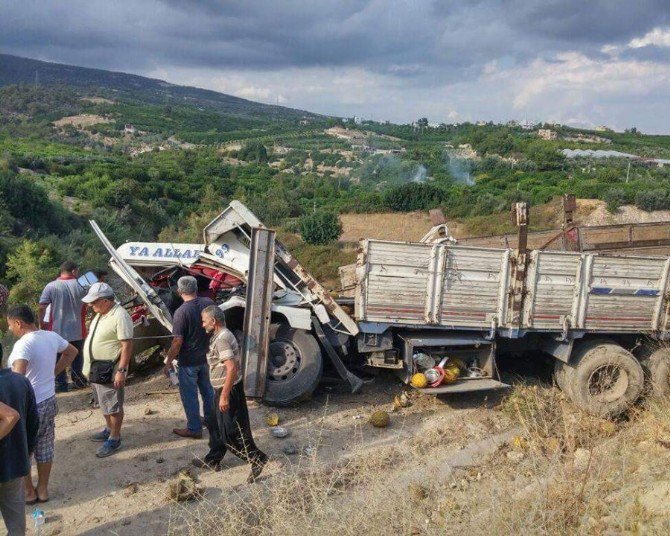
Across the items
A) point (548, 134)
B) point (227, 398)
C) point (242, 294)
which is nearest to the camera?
point (227, 398)

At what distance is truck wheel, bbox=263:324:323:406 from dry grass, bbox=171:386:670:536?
1.13m

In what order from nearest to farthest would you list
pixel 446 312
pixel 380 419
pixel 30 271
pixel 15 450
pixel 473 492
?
pixel 15 450 < pixel 473 492 < pixel 380 419 < pixel 446 312 < pixel 30 271

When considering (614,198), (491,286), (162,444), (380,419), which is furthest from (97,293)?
(614,198)

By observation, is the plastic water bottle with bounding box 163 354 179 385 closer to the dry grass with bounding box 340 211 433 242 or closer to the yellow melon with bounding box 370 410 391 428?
the yellow melon with bounding box 370 410 391 428

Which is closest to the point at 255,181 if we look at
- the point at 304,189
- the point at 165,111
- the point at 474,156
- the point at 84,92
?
the point at 304,189

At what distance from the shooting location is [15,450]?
10.9ft

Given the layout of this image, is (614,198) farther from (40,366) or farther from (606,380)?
(40,366)

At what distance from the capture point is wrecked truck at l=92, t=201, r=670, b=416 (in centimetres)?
609

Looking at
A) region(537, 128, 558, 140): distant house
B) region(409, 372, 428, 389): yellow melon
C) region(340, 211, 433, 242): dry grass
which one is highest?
region(537, 128, 558, 140): distant house

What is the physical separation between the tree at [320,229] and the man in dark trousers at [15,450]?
28941 mm

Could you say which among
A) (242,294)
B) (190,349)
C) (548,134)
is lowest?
(190,349)

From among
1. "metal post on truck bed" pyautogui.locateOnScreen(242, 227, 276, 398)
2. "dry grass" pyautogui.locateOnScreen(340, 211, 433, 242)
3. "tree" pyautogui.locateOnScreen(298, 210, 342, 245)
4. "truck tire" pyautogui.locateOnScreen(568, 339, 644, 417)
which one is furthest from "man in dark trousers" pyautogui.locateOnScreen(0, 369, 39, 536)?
"dry grass" pyautogui.locateOnScreen(340, 211, 433, 242)

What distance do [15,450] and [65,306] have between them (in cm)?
318

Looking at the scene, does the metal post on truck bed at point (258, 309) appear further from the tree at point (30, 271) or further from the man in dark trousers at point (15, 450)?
the tree at point (30, 271)
